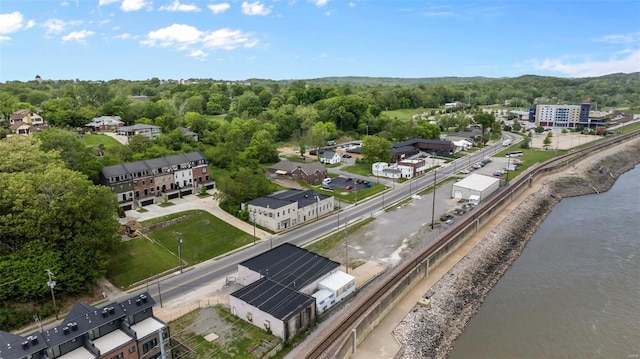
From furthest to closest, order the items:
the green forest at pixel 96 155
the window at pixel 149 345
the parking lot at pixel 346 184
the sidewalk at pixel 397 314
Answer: the parking lot at pixel 346 184 < the green forest at pixel 96 155 < the sidewalk at pixel 397 314 < the window at pixel 149 345

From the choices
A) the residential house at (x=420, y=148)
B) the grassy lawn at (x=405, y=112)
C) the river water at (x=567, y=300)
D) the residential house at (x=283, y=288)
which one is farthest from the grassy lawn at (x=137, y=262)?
the grassy lawn at (x=405, y=112)

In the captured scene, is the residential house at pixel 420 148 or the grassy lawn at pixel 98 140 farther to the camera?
the residential house at pixel 420 148

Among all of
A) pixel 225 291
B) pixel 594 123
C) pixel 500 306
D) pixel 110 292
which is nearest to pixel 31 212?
pixel 110 292

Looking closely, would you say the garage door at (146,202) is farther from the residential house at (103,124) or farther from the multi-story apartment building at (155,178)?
the residential house at (103,124)

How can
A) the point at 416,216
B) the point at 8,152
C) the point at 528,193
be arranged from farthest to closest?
the point at 528,193 → the point at 416,216 → the point at 8,152

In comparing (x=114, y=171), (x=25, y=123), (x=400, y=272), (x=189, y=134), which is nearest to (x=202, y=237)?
(x=114, y=171)

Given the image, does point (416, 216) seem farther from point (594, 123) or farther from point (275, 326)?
point (594, 123)
